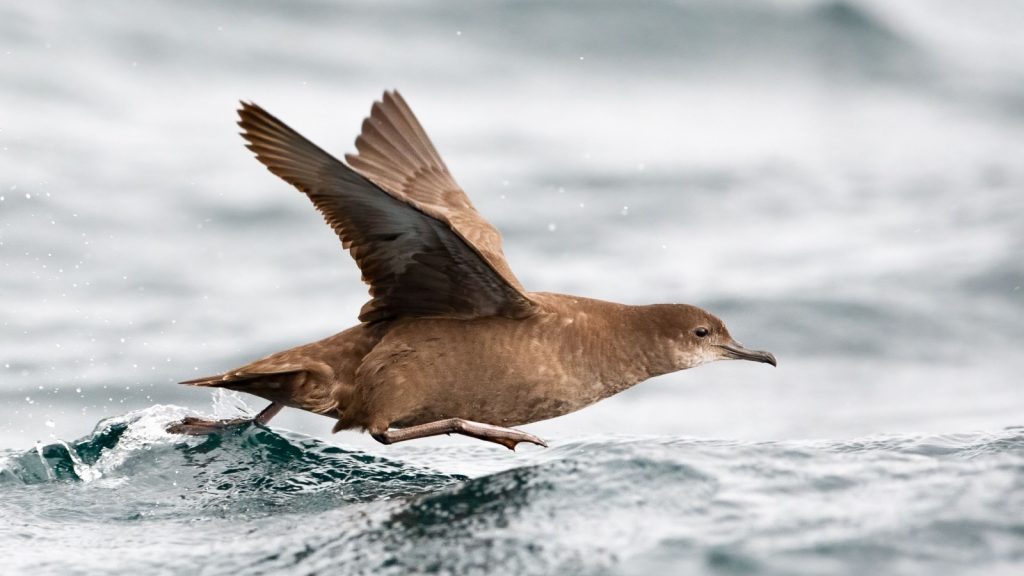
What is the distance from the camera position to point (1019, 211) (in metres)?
11.1

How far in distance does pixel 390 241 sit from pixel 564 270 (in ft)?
14.5

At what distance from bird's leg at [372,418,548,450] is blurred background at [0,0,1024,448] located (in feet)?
6.77

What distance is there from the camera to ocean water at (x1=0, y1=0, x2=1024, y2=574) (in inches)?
200

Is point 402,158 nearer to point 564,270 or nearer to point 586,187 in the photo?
point 564,270

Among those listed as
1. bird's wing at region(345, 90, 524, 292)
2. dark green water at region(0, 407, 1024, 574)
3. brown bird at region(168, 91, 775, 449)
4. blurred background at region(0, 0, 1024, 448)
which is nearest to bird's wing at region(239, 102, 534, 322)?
brown bird at region(168, 91, 775, 449)

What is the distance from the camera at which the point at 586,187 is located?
11188 mm

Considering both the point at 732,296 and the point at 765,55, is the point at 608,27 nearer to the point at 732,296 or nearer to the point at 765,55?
the point at 765,55

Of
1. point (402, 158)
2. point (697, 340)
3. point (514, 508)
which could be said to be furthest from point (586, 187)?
point (514, 508)

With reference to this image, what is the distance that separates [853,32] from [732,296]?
4.44 m

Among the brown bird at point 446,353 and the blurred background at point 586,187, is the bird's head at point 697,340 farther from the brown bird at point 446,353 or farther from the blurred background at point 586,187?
the blurred background at point 586,187

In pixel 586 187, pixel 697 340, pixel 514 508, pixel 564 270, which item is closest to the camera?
pixel 514 508

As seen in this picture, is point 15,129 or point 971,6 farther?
point 971,6

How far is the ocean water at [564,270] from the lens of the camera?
200 inches

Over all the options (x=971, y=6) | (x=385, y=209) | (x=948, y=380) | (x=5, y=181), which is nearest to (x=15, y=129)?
(x=5, y=181)
